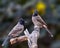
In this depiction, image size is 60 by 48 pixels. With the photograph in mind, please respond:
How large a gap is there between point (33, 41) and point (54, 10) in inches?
82.3

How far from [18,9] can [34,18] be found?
187 cm

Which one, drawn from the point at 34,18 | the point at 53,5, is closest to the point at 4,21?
the point at 53,5

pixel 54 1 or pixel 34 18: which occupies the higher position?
pixel 34 18

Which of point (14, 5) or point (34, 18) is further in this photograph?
point (14, 5)

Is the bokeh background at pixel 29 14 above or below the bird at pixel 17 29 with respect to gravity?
below

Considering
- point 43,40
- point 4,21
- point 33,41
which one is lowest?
point 43,40

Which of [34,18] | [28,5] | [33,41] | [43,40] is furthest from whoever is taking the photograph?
[43,40]

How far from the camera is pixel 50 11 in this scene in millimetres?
3416

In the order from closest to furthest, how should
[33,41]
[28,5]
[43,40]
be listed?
[33,41], [28,5], [43,40]

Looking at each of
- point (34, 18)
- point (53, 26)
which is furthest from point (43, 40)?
point (34, 18)

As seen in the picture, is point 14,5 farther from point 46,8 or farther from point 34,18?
point 34,18

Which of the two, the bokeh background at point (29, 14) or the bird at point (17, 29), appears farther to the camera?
the bokeh background at point (29, 14)

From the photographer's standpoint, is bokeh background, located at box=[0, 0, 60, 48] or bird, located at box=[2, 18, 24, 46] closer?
bird, located at box=[2, 18, 24, 46]

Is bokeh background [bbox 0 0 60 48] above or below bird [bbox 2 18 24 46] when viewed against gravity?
below
